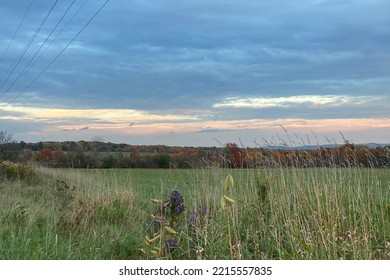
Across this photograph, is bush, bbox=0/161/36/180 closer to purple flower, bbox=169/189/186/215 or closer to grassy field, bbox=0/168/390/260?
grassy field, bbox=0/168/390/260

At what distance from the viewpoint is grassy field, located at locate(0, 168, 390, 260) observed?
204 inches

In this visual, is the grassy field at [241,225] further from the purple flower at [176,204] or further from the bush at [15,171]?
the bush at [15,171]

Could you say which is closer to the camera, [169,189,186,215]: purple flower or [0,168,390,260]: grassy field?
[0,168,390,260]: grassy field

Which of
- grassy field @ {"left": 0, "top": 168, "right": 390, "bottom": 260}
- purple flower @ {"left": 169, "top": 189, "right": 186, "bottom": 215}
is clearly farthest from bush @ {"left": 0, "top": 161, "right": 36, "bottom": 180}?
purple flower @ {"left": 169, "top": 189, "right": 186, "bottom": 215}

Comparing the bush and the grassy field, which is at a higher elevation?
the bush

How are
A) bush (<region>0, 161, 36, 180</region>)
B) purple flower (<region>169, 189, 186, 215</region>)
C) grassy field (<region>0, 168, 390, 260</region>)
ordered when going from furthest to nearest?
1. bush (<region>0, 161, 36, 180</region>)
2. purple flower (<region>169, 189, 186, 215</region>)
3. grassy field (<region>0, 168, 390, 260</region>)

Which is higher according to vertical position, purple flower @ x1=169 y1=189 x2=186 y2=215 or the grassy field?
purple flower @ x1=169 y1=189 x2=186 y2=215

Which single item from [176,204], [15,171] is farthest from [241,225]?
[15,171]

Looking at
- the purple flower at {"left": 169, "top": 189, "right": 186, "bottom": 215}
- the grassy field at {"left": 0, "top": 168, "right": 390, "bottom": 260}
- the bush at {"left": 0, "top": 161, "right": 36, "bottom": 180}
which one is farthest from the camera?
the bush at {"left": 0, "top": 161, "right": 36, "bottom": 180}

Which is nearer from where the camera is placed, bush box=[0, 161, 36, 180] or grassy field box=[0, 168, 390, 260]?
grassy field box=[0, 168, 390, 260]

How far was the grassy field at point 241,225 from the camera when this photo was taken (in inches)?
204

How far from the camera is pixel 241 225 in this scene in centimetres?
653

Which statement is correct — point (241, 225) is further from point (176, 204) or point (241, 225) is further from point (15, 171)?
point (15, 171)
